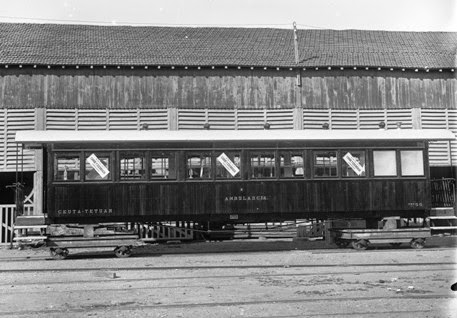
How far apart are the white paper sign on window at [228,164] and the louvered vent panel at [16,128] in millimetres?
7911

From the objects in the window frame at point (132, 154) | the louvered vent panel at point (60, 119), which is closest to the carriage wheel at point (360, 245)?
the window frame at point (132, 154)

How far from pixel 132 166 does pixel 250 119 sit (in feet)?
24.4

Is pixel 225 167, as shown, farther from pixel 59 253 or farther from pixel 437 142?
pixel 437 142

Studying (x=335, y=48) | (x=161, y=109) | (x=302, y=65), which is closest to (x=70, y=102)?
(x=161, y=109)

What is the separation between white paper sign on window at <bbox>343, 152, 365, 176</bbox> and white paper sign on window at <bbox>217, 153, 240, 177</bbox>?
307 cm

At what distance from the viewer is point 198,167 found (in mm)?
14992

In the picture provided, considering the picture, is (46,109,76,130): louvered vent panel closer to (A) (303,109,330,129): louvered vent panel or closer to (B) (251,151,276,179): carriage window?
(B) (251,151,276,179): carriage window

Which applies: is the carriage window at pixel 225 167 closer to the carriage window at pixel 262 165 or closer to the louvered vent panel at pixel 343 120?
the carriage window at pixel 262 165

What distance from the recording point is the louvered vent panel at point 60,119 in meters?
20.1

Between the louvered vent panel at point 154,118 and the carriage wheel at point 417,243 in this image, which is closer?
the carriage wheel at point 417,243

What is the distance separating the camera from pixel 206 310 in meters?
7.66

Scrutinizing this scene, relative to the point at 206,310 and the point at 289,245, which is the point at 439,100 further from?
the point at 206,310

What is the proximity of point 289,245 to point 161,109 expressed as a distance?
741 cm

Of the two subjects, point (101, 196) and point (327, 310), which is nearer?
point (327, 310)
